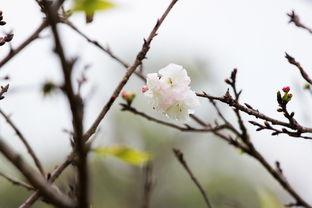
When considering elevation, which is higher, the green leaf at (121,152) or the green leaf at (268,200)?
the green leaf at (268,200)

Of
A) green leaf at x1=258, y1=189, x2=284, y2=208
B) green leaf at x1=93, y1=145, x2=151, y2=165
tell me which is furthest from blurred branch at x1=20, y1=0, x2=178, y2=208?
green leaf at x1=258, y1=189, x2=284, y2=208

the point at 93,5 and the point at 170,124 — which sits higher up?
the point at 170,124

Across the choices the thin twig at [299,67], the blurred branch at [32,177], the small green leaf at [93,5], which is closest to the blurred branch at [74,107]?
the blurred branch at [32,177]

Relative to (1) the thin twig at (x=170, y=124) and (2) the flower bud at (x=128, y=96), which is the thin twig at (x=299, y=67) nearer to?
(1) the thin twig at (x=170, y=124)

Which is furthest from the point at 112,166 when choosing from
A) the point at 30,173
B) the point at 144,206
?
the point at 30,173

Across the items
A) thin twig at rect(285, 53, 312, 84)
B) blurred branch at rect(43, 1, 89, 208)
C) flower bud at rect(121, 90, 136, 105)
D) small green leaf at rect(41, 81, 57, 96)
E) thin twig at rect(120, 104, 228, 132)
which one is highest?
thin twig at rect(285, 53, 312, 84)

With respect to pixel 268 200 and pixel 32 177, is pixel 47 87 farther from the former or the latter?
pixel 32 177

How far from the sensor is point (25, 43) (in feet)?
5.24

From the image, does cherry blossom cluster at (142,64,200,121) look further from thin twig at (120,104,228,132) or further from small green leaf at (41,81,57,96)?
small green leaf at (41,81,57,96)

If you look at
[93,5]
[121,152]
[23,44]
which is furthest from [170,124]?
[93,5]

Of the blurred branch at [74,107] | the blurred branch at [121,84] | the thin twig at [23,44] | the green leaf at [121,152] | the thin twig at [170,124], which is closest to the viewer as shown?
the blurred branch at [74,107]

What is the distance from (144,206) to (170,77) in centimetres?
67

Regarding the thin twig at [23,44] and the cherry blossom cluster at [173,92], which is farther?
the cherry blossom cluster at [173,92]

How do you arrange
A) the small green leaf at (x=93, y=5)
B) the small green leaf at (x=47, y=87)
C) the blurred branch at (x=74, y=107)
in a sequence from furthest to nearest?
1. the small green leaf at (x=47, y=87)
2. the small green leaf at (x=93, y=5)
3. the blurred branch at (x=74, y=107)
